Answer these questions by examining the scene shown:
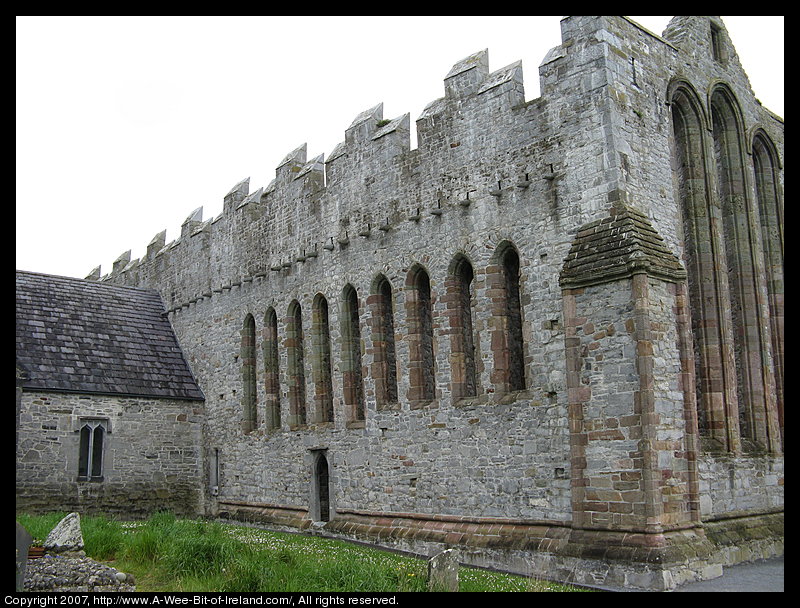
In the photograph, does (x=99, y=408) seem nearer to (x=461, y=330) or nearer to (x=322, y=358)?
(x=322, y=358)

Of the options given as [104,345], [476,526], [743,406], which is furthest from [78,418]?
[743,406]

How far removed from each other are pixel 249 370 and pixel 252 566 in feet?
35.6

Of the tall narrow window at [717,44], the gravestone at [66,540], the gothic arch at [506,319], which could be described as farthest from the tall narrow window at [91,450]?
the tall narrow window at [717,44]

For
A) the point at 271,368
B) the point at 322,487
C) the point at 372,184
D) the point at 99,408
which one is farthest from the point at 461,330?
the point at 99,408

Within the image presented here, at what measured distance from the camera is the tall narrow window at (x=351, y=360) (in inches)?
686

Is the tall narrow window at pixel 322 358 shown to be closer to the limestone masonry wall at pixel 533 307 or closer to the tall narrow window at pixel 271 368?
the limestone masonry wall at pixel 533 307

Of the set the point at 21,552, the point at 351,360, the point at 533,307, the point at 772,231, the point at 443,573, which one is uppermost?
the point at 772,231

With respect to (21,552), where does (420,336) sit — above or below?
above

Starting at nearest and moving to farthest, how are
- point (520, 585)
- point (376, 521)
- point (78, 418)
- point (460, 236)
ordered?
point (520, 585) < point (460, 236) < point (376, 521) < point (78, 418)

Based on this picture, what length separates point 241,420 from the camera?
68.8ft

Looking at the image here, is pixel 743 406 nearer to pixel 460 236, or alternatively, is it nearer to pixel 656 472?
pixel 656 472

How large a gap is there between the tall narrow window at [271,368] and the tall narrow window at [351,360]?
3.01 meters

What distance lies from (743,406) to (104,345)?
52.0 ft

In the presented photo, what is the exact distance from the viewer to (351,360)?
1766 cm
